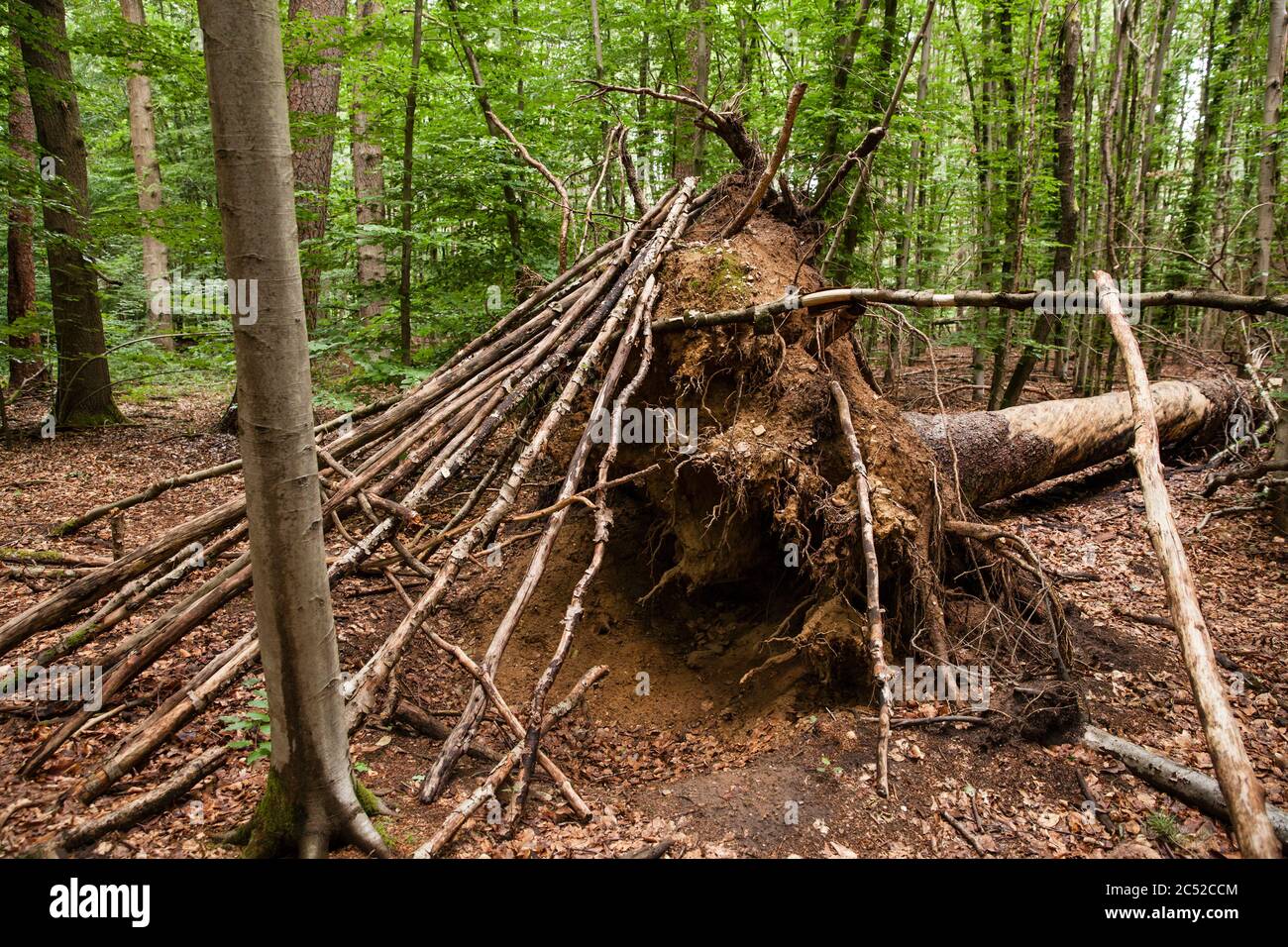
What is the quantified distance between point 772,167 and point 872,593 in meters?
2.81

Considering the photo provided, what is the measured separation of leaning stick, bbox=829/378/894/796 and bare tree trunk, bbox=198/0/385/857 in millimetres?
2329

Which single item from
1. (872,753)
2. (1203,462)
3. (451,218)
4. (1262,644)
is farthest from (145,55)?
(1203,462)

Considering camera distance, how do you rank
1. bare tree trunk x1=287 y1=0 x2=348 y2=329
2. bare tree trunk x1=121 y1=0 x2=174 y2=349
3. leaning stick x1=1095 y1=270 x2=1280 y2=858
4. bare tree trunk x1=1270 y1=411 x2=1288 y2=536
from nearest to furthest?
leaning stick x1=1095 y1=270 x2=1280 y2=858
bare tree trunk x1=1270 y1=411 x2=1288 y2=536
bare tree trunk x1=287 y1=0 x2=348 y2=329
bare tree trunk x1=121 y1=0 x2=174 y2=349

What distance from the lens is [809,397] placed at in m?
4.29

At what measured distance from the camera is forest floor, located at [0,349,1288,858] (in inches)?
111

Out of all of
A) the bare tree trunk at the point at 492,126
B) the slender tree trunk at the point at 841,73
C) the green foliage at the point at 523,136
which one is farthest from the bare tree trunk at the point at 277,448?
the slender tree trunk at the point at 841,73

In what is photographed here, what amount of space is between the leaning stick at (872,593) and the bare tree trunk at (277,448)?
2.33 metres

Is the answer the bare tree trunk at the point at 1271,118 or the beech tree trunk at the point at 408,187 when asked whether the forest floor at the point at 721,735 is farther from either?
the bare tree trunk at the point at 1271,118

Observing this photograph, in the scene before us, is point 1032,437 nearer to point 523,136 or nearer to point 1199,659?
point 1199,659

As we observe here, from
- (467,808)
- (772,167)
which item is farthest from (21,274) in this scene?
(467,808)

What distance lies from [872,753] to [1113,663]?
2.13m

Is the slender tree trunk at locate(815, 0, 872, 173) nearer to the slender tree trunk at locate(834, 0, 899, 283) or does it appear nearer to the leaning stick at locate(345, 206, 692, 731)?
the slender tree trunk at locate(834, 0, 899, 283)

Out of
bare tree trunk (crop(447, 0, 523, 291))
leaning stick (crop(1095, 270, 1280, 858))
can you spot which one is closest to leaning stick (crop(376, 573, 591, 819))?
leaning stick (crop(1095, 270, 1280, 858))

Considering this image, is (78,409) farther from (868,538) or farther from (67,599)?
(868,538)
